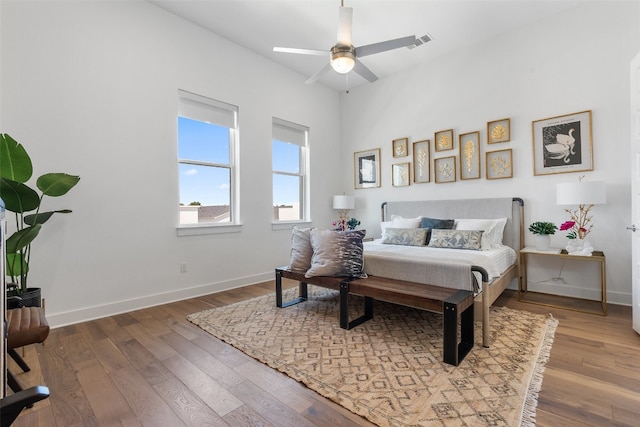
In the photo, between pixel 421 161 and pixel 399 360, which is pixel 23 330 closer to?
pixel 399 360

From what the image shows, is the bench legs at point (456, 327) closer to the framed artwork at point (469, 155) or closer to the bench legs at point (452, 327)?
the bench legs at point (452, 327)

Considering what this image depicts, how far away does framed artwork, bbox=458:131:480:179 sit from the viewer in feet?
13.6

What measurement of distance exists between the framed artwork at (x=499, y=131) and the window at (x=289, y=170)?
2.78m

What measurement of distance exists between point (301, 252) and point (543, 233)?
2.67m

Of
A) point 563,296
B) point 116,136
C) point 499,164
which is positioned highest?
point 116,136

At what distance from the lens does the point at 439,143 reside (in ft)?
14.7

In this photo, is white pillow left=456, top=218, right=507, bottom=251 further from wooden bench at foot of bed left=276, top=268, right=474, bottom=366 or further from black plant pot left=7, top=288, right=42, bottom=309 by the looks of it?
black plant pot left=7, top=288, right=42, bottom=309

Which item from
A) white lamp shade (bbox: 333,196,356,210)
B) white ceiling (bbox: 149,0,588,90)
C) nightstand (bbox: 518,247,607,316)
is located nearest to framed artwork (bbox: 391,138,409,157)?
white lamp shade (bbox: 333,196,356,210)

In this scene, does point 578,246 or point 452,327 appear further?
point 578,246

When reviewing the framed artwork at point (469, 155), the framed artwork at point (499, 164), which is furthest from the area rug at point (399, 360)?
the framed artwork at point (469, 155)

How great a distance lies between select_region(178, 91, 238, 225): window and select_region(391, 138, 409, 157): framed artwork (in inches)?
99.8

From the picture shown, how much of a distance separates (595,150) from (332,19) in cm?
333

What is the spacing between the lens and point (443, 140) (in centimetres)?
443

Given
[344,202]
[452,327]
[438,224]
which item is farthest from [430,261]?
[344,202]
